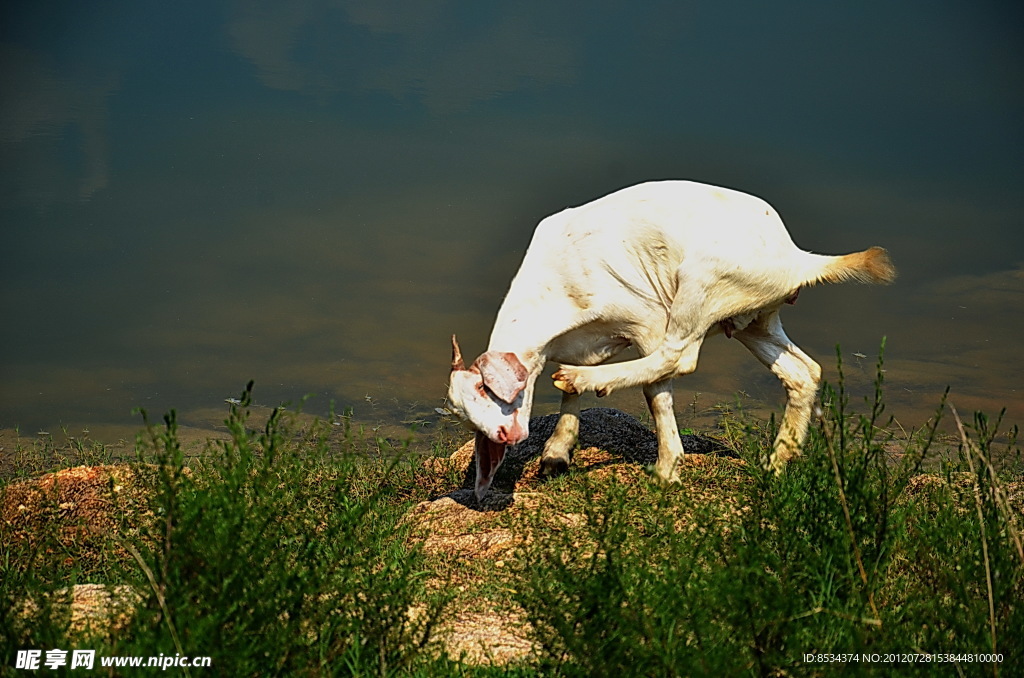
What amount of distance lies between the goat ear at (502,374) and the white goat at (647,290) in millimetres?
13

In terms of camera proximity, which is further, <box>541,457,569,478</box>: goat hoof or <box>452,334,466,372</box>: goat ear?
<box>541,457,569,478</box>: goat hoof

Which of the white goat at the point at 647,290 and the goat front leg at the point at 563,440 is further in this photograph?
the goat front leg at the point at 563,440

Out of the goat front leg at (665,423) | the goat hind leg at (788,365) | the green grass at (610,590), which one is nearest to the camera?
the green grass at (610,590)

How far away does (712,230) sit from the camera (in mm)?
6238

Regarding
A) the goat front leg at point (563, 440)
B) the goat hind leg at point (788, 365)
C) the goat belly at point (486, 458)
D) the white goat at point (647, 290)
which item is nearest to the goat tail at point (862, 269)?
the white goat at point (647, 290)

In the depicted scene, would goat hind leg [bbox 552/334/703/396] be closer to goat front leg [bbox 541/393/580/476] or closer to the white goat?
the white goat

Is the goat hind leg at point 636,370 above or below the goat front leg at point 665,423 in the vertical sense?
above

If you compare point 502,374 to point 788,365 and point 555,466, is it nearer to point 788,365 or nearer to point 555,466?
point 555,466

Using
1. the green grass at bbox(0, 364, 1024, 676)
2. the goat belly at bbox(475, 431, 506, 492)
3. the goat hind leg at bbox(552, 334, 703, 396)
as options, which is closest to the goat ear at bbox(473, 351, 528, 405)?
the goat hind leg at bbox(552, 334, 703, 396)

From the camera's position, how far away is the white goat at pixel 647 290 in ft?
20.2

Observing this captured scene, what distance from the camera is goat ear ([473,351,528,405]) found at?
5836mm

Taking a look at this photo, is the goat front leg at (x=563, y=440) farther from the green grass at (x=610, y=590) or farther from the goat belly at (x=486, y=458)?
the green grass at (x=610, y=590)

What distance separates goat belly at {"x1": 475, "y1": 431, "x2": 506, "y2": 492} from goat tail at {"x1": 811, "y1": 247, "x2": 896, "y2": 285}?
2.43 meters

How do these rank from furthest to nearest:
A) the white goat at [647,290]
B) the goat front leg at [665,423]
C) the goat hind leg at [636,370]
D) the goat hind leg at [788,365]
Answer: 1. the goat hind leg at [788,365]
2. the goat front leg at [665,423]
3. the white goat at [647,290]
4. the goat hind leg at [636,370]
